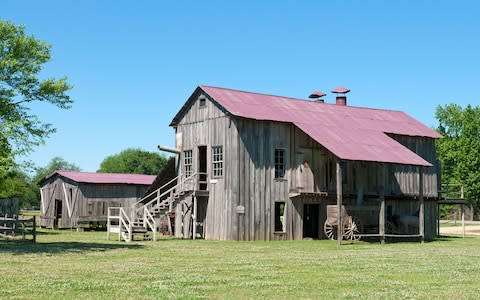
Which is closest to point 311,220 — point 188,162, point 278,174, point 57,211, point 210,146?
point 278,174

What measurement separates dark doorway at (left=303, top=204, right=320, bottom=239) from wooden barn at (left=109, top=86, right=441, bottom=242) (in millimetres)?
56

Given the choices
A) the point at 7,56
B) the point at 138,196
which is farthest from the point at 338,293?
the point at 138,196

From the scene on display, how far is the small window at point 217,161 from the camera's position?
3419 cm

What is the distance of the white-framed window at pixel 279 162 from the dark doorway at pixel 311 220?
3.20m

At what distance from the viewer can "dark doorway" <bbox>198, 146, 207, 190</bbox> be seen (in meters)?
35.4

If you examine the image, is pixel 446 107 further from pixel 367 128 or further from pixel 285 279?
pixel 285 279

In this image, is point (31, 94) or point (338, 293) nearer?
point (338, 293)

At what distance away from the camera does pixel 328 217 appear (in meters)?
33.3

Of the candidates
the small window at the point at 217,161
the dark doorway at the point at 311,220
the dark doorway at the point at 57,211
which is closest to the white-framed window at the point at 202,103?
the small window at the point at 217,161

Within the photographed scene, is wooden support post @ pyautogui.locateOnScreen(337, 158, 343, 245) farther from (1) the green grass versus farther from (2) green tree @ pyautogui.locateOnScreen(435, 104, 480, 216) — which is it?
(2) green tree @ pyautogui.locateOnScreen(435, 104, 480, 216)

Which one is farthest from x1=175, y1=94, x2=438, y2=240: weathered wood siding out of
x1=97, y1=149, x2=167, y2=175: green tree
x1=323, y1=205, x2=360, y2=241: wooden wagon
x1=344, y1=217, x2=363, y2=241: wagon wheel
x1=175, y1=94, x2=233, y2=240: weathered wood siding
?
x1=97, y1=149, x2=167, y2=175: green tree

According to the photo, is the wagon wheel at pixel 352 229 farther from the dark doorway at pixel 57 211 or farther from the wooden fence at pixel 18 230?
the dark doorway at pixel 57 211

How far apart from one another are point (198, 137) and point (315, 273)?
775 inches

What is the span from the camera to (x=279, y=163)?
112 ft
